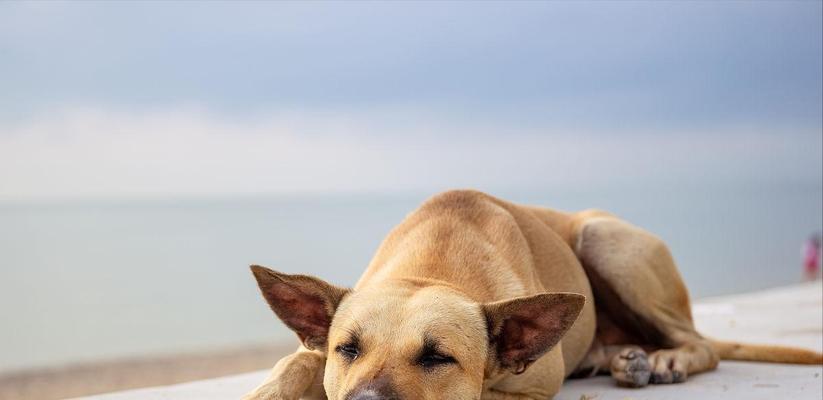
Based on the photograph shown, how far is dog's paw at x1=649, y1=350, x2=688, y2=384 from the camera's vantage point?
208 inches

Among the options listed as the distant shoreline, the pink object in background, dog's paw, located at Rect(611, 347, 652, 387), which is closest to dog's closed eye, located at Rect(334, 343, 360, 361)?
dog's paw, located at Rect(611, 347, 652, 387)

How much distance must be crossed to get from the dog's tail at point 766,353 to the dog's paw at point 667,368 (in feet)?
1.83

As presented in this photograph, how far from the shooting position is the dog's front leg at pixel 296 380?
12.8 ft

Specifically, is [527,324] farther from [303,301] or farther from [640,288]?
[640,288]

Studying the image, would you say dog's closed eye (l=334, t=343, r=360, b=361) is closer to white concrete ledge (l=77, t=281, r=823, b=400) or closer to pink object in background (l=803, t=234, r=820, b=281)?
white concrete ledge (l=77, t=281, r=823, b=400)

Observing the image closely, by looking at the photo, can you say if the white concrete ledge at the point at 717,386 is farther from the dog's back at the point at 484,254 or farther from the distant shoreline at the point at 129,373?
the distant shoreline at the point at 129,373

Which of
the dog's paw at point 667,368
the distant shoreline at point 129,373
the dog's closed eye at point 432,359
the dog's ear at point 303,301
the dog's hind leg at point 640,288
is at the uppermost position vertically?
the dog's ear at point 303,301

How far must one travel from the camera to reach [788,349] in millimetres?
5969

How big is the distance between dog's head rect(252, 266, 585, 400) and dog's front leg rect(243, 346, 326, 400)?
20 centimetres

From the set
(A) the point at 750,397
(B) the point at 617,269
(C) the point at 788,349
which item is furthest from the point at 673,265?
(A) the point at 750,397

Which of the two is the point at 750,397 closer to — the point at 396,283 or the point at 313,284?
the point at 396,283

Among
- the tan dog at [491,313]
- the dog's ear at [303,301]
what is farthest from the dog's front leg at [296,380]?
the dog's ear at [303,301]

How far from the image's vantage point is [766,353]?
6039 millimetres

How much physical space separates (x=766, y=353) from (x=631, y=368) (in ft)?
4.79
